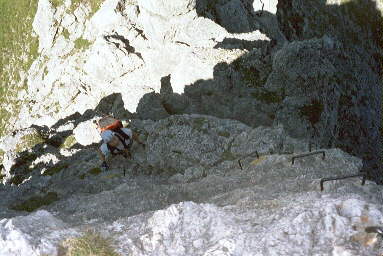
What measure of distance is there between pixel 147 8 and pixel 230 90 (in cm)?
2930

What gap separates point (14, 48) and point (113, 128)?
307ft

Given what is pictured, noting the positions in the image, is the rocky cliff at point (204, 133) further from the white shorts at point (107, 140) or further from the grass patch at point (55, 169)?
the white shorts at point (107, 140)

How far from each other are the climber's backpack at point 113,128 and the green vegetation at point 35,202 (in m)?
5.35

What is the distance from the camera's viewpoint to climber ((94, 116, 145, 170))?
1101 inches

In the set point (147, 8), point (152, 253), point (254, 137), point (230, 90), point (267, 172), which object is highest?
point (147, 8)

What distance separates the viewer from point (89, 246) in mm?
13234

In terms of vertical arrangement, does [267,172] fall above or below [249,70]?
below

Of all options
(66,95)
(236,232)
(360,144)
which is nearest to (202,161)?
(236,232)

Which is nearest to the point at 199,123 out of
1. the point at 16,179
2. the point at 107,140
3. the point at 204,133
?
the point at 204,133

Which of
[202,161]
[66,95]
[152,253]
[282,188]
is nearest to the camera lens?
[152,253]

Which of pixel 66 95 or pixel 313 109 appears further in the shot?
pixel 66 95

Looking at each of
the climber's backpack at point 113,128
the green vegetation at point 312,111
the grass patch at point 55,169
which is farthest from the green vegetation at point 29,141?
the green vegetation at point 312,111

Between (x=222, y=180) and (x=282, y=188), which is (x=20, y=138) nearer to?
(x=222, y=180)

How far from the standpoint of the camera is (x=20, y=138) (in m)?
63.5
